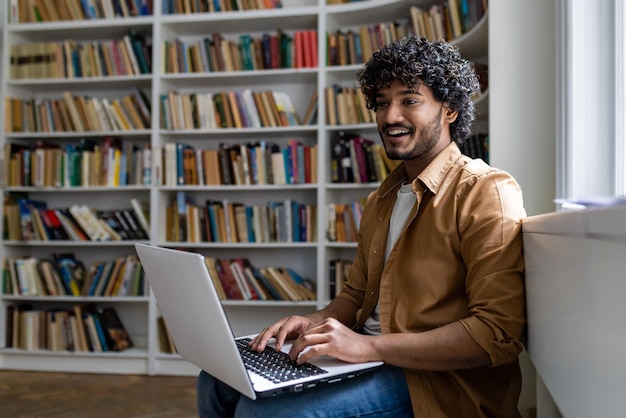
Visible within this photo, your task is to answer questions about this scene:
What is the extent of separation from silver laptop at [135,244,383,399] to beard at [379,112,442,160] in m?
0.53

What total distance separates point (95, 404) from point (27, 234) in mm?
1336

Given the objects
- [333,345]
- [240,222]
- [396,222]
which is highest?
[396,222]

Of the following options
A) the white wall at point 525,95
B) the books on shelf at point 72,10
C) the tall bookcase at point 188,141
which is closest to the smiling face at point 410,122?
the white wall at point 525,95

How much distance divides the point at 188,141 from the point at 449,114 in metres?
2.70

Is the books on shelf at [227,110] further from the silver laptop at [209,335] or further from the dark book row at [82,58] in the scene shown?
the silver laptop at [209,335]

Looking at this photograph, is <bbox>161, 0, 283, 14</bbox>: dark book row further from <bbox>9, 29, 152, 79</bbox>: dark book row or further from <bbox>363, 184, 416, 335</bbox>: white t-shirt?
<bbox>363, 184, 416, 335</bbox>: white t-shirt

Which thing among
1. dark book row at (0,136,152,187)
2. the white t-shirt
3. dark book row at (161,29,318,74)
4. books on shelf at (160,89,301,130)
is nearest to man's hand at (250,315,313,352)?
the white t-shirt

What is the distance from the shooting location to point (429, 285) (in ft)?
4.49

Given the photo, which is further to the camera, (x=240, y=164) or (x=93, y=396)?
(x=240, y=164)

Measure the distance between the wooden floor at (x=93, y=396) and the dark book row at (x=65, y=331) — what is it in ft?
0.56

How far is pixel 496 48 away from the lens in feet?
7.59

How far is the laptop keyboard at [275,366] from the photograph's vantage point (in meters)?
1.22

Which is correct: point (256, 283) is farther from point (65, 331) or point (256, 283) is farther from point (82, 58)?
point (82, 58)

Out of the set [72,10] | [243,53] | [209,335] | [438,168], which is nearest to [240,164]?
[243,53]
